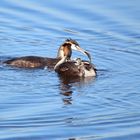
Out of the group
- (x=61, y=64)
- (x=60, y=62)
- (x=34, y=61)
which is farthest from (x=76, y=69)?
(x=34, y=61)

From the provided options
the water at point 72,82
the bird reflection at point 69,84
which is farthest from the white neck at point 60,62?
the bird reflection at point 69,84

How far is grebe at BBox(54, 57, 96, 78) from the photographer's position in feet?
50.6

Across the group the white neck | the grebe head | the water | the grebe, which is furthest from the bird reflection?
the grebe head

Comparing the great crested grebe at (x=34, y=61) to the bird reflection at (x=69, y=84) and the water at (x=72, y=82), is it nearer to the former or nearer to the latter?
the water at (x=72, y=82)

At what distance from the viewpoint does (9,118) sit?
37.8 feet

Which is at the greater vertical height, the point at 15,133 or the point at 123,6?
the point at 123,6

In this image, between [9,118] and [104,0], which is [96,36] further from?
[9,118]

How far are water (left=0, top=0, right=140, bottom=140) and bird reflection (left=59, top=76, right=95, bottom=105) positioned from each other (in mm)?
18

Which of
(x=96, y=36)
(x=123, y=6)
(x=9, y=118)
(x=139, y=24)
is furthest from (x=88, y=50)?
(x=9, y=118)

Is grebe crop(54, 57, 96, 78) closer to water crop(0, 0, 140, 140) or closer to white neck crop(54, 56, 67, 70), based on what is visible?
white neck crop(54, 56, 67, 70)

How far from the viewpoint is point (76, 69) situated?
15.7 meters

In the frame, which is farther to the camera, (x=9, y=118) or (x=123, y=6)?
(x=123, y=6)

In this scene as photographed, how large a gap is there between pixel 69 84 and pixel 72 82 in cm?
27

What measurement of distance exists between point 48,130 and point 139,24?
8710 mm
